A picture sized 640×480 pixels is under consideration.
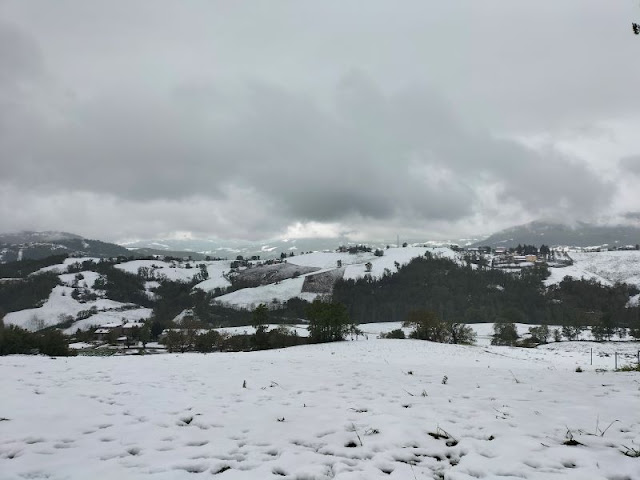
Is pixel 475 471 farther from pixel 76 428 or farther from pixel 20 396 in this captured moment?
pixel 20 396

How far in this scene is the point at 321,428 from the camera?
7.86m

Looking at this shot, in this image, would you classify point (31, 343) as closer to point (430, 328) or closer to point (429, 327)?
point (429, 327)

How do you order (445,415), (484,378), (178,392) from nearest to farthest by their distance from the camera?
(445,415) < (178,392) < (484,378)

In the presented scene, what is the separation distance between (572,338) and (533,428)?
158m

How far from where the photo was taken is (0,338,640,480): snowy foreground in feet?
19.1

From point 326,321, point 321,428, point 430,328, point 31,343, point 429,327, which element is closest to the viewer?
point 321,428

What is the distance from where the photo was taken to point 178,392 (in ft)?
38.3

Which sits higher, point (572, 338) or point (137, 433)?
point (137, 433)

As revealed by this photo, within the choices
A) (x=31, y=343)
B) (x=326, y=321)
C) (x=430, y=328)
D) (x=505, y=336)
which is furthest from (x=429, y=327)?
(x=31, y=343)

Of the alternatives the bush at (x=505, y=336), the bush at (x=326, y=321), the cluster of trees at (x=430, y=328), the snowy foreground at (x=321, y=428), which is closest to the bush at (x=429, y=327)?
the cluster of trees at (x=430, y=328)

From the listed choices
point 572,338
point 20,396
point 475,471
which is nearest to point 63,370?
point 20,396

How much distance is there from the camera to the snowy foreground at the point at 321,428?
19.1 ft

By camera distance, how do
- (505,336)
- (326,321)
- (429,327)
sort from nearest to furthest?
1. (326,321)
2. (429,327)
3. (505,336)

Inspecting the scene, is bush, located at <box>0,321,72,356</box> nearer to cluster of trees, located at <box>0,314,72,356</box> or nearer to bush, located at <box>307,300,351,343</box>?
cluster of trees, located at <box>0,314,72,356</box>
